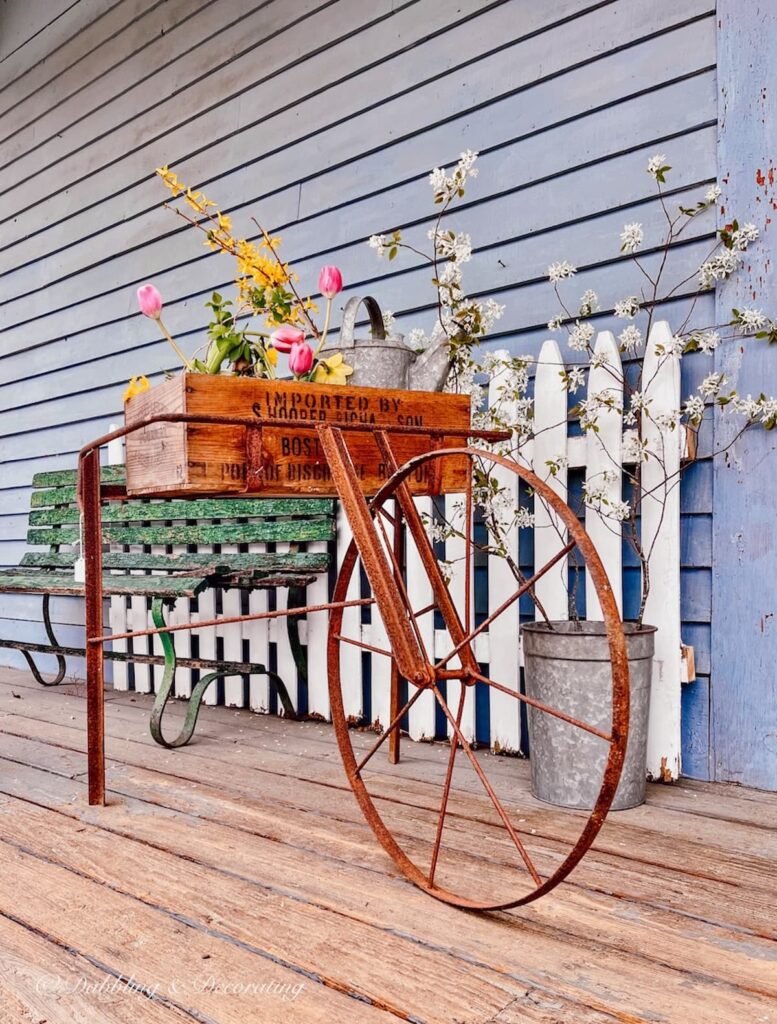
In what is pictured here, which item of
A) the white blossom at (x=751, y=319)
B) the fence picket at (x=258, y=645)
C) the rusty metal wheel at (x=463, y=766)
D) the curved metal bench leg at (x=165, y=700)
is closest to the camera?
the rusty metal wheel at (x=463, y=766)

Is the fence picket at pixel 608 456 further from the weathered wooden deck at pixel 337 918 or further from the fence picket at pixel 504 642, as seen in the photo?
the weathered wooden deck at pixel 337 918

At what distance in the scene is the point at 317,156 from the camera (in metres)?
3.11

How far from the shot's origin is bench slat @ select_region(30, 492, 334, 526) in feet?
9.60

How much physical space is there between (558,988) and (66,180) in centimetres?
427

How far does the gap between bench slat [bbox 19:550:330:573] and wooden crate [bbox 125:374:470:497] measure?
0.90 metres

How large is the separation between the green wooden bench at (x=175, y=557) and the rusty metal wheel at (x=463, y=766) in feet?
1.41

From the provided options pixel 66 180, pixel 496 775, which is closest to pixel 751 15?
pixel 496 775

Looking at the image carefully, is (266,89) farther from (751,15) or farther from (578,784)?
(578,784)

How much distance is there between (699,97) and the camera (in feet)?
7.04

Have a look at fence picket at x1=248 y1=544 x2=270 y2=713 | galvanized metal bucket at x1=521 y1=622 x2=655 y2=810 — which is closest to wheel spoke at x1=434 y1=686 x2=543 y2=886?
galvanized metal bucket at x1=521 y1=622 x2=655 y2=810

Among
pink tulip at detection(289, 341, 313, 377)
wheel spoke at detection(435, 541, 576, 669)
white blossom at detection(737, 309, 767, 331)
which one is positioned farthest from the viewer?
white blossom at detection(737, 309, 767, 331)

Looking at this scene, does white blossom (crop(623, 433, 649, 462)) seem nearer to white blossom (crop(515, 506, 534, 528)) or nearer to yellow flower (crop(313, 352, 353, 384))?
white blossom (crop(515, 506, 534, 528))

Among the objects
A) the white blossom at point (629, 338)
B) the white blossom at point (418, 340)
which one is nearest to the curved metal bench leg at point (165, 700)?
the white blossom at point (418, 340)

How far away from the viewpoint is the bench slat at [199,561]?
288 cm
